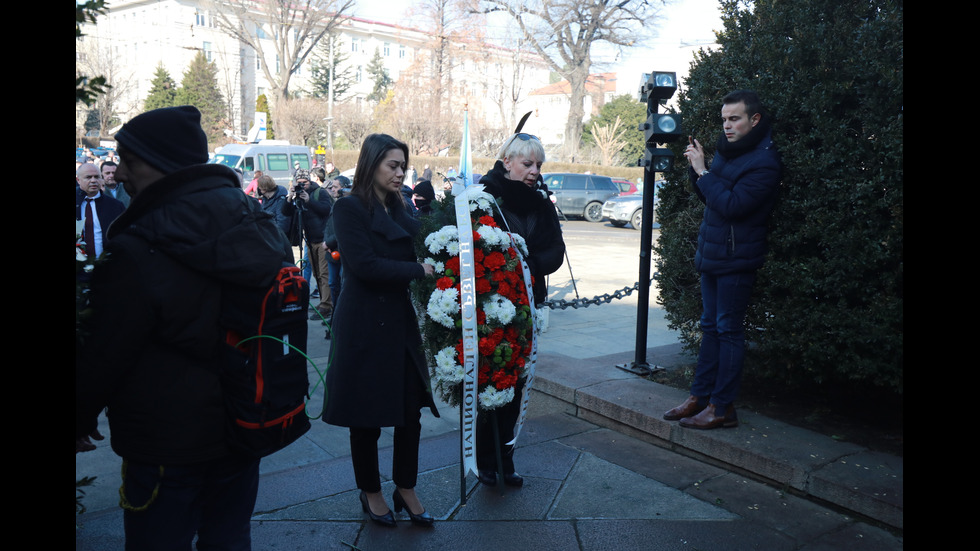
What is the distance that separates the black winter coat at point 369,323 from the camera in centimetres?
332

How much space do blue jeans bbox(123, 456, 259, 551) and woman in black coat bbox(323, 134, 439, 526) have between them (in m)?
0.93

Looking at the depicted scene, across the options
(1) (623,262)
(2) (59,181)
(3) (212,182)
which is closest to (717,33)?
(3) (212,182)

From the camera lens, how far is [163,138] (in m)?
2.19

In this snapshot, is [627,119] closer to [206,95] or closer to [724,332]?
[206,95]

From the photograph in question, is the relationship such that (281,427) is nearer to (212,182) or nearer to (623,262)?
(212,182)

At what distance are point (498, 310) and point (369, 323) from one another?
635 millimetres

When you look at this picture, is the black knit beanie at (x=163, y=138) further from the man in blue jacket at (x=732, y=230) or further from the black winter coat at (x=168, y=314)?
the man in blue jacket at (x=732, y=230)

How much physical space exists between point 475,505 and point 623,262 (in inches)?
468

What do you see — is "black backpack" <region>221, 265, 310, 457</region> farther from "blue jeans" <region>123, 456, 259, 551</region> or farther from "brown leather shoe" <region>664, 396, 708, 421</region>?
"brown leather shoe" <region>664, 396, 708, 421</region>

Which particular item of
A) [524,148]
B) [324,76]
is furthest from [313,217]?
[324,76]

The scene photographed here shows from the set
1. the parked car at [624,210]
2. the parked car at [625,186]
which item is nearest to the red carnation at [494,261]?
the parked car at [624,210]

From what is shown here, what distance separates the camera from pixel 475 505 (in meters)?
3.86

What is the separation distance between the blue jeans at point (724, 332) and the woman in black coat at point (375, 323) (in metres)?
1.96

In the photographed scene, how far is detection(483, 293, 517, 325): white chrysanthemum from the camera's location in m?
3.55
